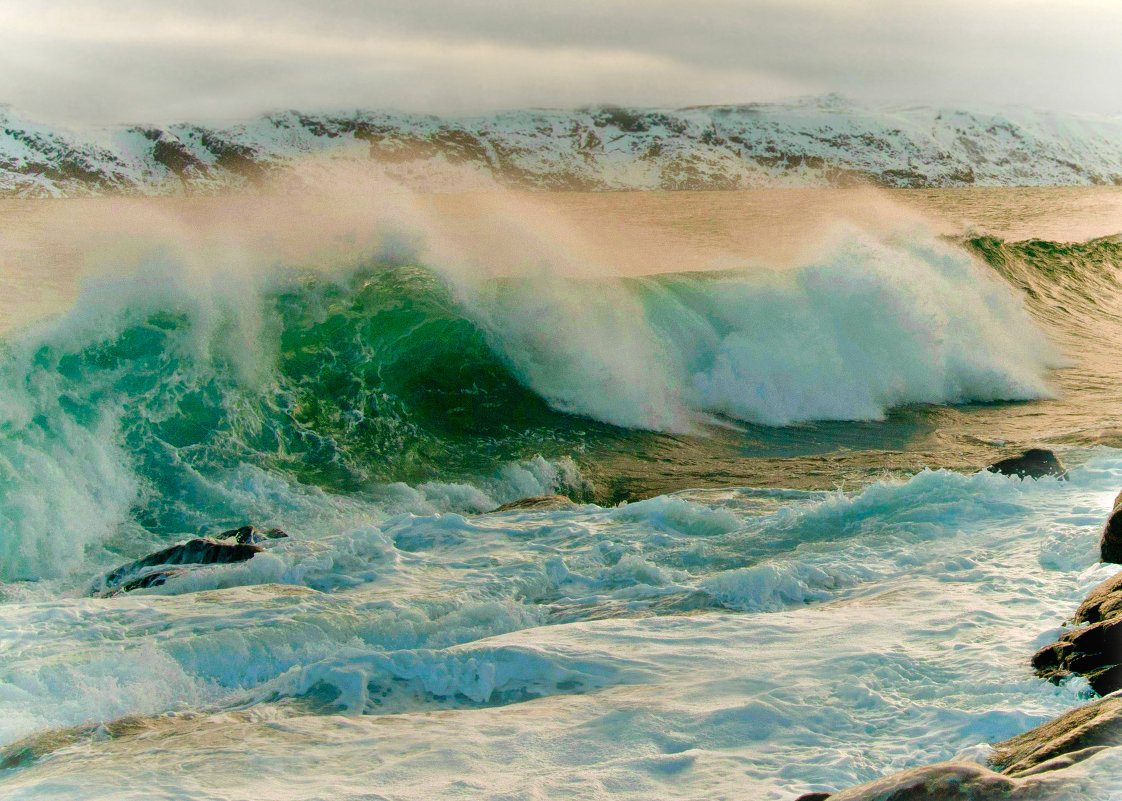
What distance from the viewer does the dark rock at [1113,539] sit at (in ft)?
21.2

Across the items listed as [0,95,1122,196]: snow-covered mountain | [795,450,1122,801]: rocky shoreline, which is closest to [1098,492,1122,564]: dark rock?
[795,450,1122,801]: rocky shoreline

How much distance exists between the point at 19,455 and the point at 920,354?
520 inches

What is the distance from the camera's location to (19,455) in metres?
9.30

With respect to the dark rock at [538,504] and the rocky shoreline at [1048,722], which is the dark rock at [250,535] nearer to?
the rocky shoreline at [1048,722]

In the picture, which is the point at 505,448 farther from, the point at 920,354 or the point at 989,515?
the point at 920,354

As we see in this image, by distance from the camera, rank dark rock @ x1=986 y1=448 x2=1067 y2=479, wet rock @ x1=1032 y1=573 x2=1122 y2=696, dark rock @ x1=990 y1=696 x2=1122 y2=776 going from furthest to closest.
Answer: dark rock @ x1=986 y1=448 x2=1067 y2=479 → wet rock @ x1=1032 y1=573 x2=1122 y2=696 → dark rock @ x1=990 y1=696 x2=1122 y2=776

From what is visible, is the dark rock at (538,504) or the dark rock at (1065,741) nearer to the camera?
the dark rock at (1065,741)

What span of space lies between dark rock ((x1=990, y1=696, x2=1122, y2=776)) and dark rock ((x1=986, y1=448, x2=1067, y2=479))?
18.9 ft

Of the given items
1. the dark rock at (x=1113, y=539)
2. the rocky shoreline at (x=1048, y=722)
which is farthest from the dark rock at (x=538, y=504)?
the dark rock at (x=1113, y=539)

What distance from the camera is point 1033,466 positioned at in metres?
9.23

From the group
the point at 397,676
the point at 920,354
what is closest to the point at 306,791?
the point at 397,676

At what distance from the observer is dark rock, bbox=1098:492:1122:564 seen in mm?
6473

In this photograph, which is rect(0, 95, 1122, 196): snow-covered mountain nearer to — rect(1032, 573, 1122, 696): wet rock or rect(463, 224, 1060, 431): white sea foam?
rect(463, 224, 1060, 431): white sea foam

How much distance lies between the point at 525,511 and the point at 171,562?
3350 mm
